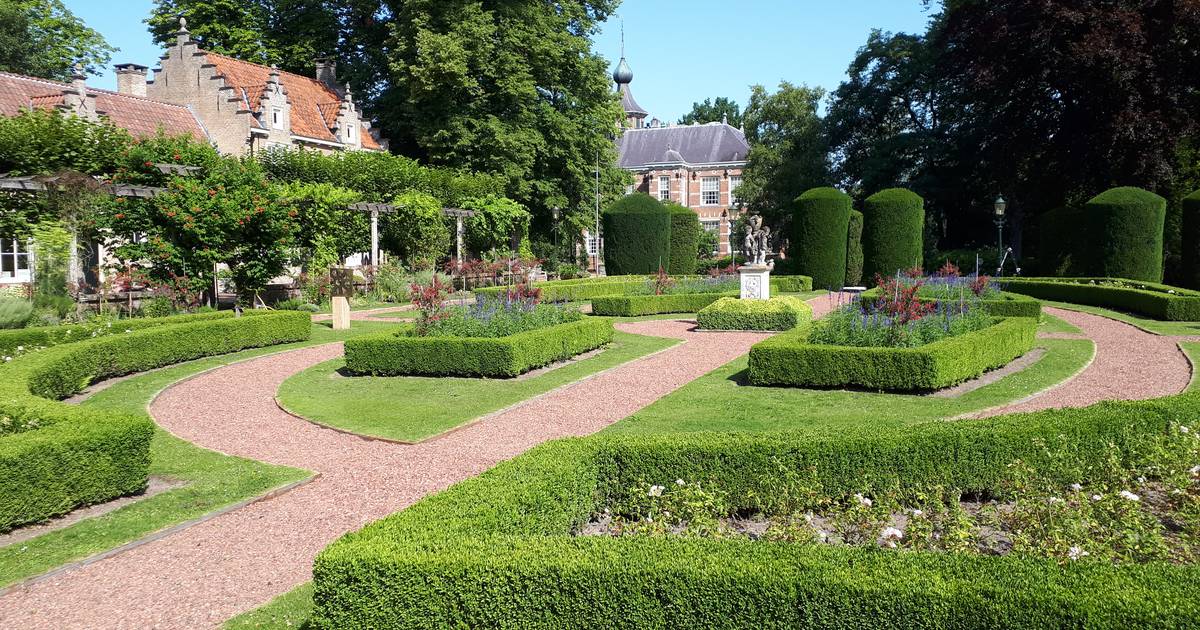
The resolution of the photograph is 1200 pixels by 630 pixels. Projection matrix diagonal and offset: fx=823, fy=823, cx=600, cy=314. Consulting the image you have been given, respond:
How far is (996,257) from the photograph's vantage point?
3328 cm

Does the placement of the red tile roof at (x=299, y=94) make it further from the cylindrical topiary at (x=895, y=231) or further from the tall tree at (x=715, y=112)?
the tall tree at (x=715, y=112)

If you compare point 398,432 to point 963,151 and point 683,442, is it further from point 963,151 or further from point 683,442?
point 963,151

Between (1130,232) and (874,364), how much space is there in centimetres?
1906

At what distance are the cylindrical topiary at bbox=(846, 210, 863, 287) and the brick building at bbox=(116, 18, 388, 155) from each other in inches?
807

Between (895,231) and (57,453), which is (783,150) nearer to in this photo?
(895,231)

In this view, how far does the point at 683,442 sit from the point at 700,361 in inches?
284

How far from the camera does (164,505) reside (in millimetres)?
6383

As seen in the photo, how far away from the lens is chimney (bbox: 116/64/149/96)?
108 feet

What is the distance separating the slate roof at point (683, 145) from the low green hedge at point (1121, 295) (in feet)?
132

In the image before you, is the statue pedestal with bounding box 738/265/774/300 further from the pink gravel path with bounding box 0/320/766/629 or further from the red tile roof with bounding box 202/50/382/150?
the red tile roof with bounding box 202/50/382/150

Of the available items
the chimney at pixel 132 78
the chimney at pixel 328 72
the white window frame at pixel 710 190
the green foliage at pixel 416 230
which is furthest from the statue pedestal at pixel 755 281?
the white window frame at pixel 710 190

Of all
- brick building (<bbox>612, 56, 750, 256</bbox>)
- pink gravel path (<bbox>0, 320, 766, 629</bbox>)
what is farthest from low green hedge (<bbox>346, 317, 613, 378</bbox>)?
brick building (<bbox>612, 56, 750, 256</bbox>)

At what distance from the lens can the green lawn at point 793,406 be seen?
8531 millimetres

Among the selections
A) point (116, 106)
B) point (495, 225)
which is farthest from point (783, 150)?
point (116, 106)
